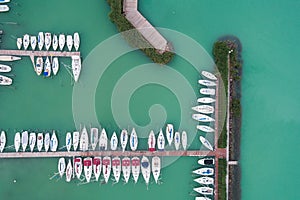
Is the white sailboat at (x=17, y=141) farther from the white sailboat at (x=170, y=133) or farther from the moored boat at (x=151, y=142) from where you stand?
the white sailboat at (x=170, y=133)

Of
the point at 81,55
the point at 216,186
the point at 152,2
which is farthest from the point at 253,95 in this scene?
the point at 81,55

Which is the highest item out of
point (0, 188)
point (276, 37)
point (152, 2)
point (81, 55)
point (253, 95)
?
point (152, 2)

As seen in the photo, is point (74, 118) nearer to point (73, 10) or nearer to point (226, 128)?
point (73, 10)

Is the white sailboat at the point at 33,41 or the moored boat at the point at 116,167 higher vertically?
the white sailboat at the point at 33,41

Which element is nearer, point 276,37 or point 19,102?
point 19,102

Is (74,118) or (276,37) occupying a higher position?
(276,37)

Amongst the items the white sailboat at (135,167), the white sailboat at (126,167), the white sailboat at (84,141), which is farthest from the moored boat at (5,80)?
the white sailboat at (135,167)
